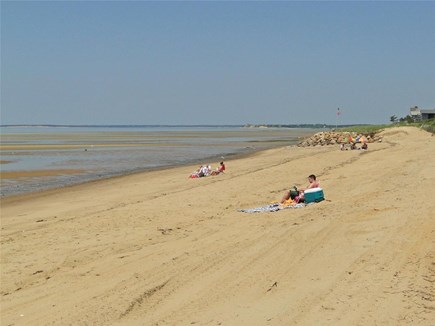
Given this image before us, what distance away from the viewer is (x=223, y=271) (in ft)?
27.1

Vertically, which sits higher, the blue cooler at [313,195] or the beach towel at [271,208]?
the blue cooler at [313,195]

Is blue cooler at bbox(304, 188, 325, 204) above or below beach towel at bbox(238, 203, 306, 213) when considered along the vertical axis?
above

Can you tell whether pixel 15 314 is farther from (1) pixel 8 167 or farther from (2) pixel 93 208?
(1) pixel 8 167

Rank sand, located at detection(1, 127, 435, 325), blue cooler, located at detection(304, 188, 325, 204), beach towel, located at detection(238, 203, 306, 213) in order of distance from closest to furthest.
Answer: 1. sand, located at detection(1, 127, 435, 325)
2. beach towel, located at detection(238, 203, 306, 213)
3. blue cooler, located at detection(304, 188, 325, 204)

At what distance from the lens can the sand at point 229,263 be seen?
Answer: 6590mm

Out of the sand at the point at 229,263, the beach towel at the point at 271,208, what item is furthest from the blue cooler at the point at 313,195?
the sand at the point at 229,263

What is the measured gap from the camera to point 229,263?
28.4ft

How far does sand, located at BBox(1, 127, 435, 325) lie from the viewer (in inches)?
259
